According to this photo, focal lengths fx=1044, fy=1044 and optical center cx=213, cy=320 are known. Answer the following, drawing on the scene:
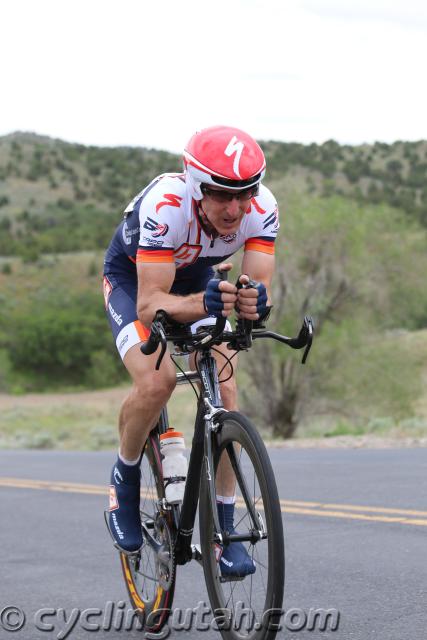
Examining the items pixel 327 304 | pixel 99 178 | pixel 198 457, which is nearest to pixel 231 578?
pixel 198 457

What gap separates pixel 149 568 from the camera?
490 centimetres

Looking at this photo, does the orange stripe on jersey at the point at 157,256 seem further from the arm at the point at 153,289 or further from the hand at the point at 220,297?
the hand at the point at 220,297

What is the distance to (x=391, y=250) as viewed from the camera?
25078 mm

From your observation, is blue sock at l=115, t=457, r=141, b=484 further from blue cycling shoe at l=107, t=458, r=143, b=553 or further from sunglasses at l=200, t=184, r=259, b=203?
sunglasses at l=200, t=184, r=259, b=203

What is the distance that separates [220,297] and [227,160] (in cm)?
60

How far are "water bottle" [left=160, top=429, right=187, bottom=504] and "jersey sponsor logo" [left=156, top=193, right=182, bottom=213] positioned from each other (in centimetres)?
103

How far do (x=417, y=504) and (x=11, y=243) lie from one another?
74.5m

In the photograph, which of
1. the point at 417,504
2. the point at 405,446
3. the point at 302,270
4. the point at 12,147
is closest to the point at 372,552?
the point at 417,504

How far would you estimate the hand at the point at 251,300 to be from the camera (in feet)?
12.4

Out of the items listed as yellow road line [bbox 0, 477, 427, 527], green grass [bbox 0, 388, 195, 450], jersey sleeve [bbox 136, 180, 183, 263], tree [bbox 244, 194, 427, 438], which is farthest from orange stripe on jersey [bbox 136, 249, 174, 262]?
tree [bbox 244, 194, 427, 438]

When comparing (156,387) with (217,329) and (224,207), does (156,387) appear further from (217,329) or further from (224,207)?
(224,207)

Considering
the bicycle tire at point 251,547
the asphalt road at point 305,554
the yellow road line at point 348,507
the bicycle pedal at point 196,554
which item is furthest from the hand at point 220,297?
the yellow road line at point 348,507

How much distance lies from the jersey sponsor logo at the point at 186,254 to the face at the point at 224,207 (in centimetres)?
23

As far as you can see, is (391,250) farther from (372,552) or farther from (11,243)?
(11,243)
